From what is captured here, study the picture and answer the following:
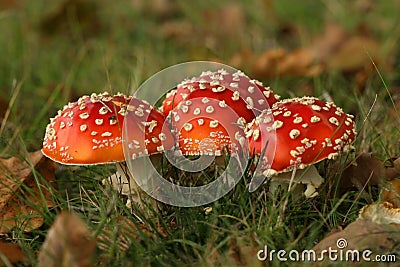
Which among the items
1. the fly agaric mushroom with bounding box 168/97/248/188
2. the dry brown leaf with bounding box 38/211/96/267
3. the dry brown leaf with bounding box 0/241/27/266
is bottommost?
the dry brown leaf with bounding box 0/241/27/266

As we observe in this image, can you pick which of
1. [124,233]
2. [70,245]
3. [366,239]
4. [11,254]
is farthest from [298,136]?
[11,254]

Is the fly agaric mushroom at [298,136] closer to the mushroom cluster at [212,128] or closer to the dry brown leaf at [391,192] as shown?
the mushroom cluster at [212,128]

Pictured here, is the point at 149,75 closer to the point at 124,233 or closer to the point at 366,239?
the point at 124,233

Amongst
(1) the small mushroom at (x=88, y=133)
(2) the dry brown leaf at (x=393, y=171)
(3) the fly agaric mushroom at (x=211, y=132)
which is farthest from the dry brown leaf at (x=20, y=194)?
(2) the dry brown leaf at (x=393, y=171)

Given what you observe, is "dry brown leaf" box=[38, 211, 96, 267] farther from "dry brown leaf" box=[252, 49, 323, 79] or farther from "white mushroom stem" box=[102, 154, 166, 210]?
"dry brown leaf" box=[252, 49, 323, 79]

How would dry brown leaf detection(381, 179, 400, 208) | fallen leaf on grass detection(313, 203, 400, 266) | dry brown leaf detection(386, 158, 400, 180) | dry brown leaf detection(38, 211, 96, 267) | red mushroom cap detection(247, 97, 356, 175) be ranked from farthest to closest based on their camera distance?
dry brown leaf detection(386, 158, 400, 180), dry brown leaf detection(381, 179, 400, 208), red mushroom cap detection(247, 97, 356, 175), fallen leaf on grass detection(313, 203, 400, 266), dry brown leaf detection(38, 211, 96, 267)

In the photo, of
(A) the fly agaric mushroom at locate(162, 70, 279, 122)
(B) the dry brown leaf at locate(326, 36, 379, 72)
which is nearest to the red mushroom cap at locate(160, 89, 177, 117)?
(A) the fly agaric mushroom at locate(162, 70, 279, 122)
